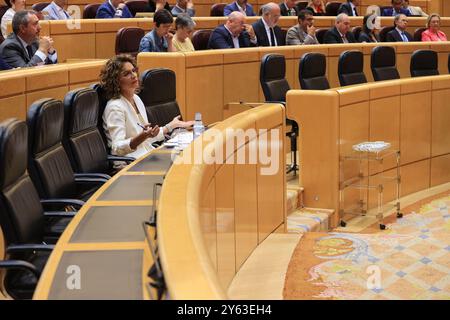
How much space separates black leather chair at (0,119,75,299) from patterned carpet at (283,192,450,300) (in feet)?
3.81

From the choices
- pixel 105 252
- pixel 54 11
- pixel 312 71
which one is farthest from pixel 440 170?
pixel 105 252

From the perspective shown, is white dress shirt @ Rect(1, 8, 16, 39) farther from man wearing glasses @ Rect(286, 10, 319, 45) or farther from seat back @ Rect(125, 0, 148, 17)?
man wearing glasses @ Rect(286, 10, 319, 45)

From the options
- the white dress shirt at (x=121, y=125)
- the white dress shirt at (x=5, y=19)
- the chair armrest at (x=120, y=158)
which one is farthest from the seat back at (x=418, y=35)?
the chair armrest at (x=120, y=158)

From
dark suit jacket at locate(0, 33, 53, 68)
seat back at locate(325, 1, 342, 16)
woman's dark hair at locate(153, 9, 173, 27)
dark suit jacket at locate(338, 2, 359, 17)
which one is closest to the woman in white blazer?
dark suit jacket at locate(0, 33, 53, 68)

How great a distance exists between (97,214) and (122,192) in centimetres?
31

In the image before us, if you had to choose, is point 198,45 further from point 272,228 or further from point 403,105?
point 272,228

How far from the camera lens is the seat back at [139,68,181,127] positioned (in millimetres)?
4039

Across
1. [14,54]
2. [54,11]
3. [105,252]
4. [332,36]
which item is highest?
[54,11]

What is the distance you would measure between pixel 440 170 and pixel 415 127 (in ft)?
1.65

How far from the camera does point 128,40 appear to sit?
19.7ft

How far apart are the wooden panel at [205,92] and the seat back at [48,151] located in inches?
80.8

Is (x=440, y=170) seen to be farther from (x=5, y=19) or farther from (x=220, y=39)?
(x=5, y=19)
